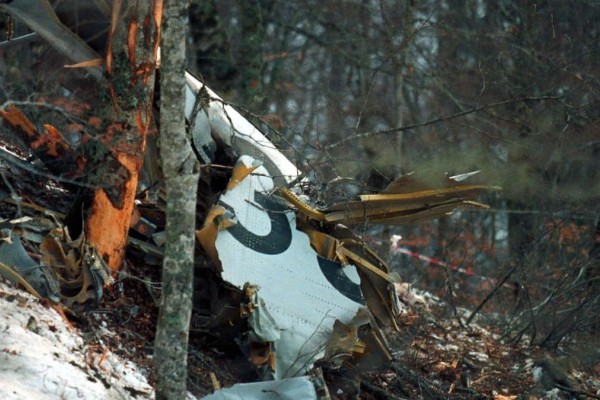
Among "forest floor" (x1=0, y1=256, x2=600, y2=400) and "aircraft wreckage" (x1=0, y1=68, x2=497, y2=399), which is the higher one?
"aircraft wreckage" (x1=0, y1=68, x2=497, y2=399)

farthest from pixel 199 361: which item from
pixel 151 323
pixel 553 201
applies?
pixel 553 201

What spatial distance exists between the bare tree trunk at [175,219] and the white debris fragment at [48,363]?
48cm

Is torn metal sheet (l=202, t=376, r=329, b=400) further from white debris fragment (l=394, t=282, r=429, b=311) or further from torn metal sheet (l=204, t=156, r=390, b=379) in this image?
white debris fragment (l=394, t=282, r=429, b=311)

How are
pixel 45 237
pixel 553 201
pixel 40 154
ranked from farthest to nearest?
pixel 553 201 → pixel 40 154 → pixel 45 237

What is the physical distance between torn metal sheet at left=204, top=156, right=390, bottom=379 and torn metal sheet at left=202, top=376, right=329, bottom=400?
520 mm

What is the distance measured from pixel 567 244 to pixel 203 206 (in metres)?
9.38

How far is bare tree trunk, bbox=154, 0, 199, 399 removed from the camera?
6.06m

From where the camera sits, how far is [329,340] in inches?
320

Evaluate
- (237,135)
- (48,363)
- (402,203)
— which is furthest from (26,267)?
(402,203)

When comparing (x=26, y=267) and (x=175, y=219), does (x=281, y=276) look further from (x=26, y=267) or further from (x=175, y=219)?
(x=175, y=219)

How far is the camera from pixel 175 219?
241 inches

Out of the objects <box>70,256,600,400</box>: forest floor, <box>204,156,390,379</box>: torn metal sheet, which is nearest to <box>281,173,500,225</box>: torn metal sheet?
<box>204,156,390,379</box>: torn metal sheet

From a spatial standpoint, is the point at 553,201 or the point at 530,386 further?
the point at 553,201

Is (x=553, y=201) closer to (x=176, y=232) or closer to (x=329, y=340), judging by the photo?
(x=329, y=340)
